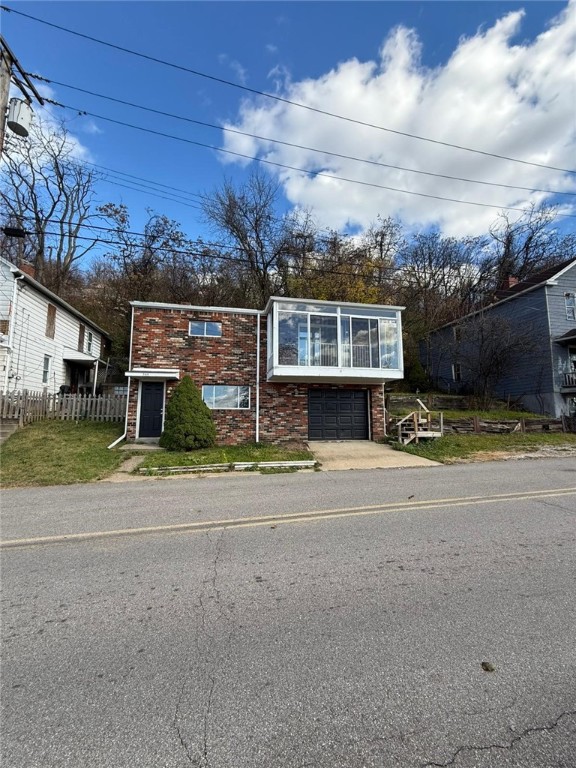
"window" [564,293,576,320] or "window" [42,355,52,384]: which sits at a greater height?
"window" [564,293,576,320]

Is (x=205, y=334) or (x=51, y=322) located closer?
(x=205, y=334)

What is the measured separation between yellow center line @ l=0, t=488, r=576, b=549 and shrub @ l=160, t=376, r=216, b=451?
790cm

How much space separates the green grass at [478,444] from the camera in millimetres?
13461

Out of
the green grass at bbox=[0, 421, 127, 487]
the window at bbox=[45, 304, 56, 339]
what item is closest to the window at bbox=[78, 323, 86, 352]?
→ the window at bbox=[45, 304, 56, 339]

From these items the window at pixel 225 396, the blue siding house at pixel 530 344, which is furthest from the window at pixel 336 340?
the blue siding house at pixel 530 344

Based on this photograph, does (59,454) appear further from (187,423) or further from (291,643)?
(291,643)

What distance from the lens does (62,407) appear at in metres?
17.1

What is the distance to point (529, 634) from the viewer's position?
2803mm

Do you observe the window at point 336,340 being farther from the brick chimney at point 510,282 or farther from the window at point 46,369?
the brick chimney at point 510,282

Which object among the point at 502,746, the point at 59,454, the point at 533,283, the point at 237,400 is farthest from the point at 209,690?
the point at 533,283

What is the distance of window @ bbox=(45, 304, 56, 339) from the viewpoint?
20.1 m

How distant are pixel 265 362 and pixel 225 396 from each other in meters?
2.08

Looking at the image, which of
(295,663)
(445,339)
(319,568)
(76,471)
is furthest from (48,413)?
(445,339)

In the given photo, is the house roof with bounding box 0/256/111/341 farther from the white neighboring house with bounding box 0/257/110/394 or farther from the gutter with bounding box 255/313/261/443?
the gutter with bounding box 255/313/261/443
